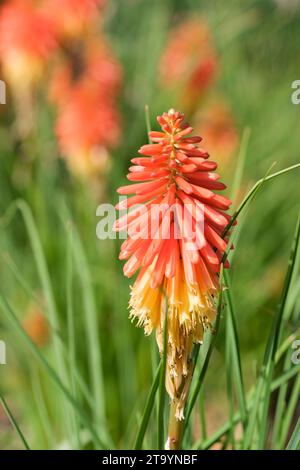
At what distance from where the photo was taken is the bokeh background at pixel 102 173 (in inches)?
83.5

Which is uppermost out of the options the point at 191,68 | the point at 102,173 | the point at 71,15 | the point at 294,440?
the point at 71,15

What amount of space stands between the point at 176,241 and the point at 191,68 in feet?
7.15

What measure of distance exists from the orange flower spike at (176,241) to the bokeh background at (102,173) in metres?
0.31

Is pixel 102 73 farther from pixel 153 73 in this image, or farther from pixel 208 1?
pixel 208 1

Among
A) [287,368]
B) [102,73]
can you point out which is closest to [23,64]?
[102,73]

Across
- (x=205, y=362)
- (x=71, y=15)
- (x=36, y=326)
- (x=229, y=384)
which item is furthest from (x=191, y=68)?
(x=205, y=362)

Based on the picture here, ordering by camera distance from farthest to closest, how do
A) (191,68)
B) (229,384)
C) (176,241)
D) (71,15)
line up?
(191,68), (71,15), (229,384), (176,241)

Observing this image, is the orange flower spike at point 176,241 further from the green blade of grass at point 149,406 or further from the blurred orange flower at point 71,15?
the blurred orange flower at point 71,15

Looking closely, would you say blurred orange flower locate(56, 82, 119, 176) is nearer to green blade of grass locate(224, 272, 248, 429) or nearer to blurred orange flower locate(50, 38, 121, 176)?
blurred orange flower locate(50, 38, 121, 176)

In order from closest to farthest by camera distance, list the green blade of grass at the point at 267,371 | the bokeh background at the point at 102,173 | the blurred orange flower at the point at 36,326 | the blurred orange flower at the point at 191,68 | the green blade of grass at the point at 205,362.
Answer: the green blade of grass at the point at 205,362, the green blade of grass at the point at 267,371, the bokeh background at the point at 102,173, the blurred orange flower at the point at 36,326, the blurred orange flower at the point at 191,68

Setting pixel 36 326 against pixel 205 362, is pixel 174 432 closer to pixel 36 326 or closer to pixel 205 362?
pixel 205 362

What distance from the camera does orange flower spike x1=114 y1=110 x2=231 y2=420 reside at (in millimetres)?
987

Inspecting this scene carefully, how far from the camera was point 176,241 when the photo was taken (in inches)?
39.4

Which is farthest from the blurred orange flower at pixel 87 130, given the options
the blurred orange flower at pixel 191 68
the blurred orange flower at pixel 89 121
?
the blurred orange flower at pixel 191 68
